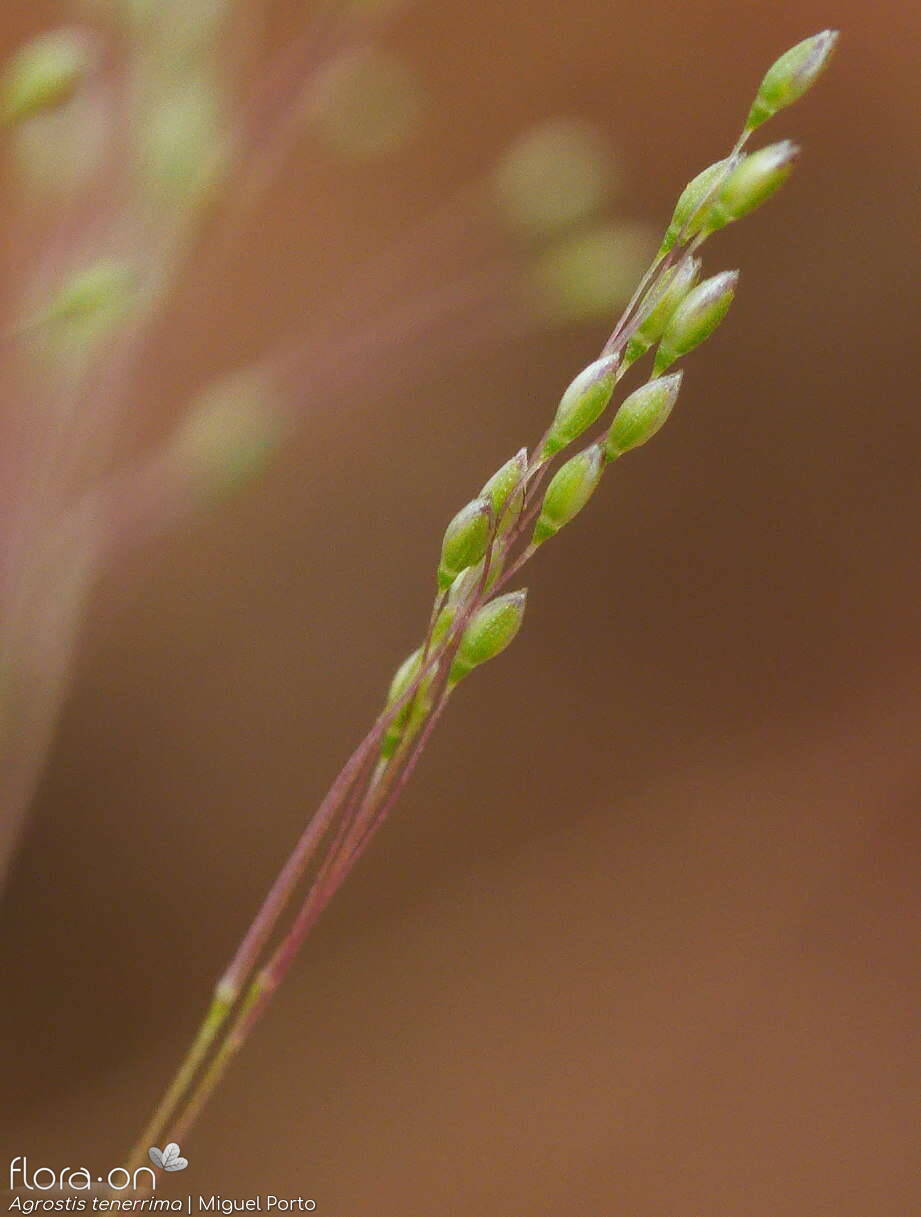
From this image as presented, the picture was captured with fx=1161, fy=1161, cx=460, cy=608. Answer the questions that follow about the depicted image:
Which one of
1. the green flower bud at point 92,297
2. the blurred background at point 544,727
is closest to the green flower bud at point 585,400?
the green flower bud at point 92,297

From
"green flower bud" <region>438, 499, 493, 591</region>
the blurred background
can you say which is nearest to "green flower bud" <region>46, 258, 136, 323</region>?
"green flower bud" <region>438, 499, 493, 591</region>

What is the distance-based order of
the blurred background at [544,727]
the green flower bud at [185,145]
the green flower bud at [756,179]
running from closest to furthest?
the green flower bud at [756,179], the green flower bud at [185,145], the blurred background at [544,727]

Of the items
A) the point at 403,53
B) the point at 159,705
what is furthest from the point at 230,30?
the point at 159,705

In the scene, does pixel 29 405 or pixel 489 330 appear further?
pixel 489 330

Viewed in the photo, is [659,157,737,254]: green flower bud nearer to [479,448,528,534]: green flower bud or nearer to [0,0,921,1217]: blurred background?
[479,448,528,534]: green flower bud

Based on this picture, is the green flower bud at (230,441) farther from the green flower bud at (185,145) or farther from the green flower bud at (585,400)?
the green flower bud at (585,400)

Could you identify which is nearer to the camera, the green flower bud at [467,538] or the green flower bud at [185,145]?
the green flower bud at [467,538]

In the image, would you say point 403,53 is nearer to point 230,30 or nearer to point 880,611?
point 230,30
